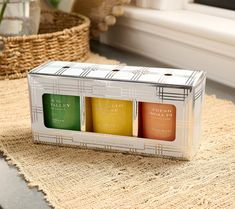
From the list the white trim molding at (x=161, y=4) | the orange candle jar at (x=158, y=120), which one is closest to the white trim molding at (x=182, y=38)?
the white trim molding at (x=161, y=4)

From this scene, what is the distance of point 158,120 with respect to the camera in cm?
64

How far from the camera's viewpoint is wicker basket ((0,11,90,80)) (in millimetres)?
1023

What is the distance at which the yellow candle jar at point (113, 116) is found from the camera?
0.65m

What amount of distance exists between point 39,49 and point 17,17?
0.09 metres

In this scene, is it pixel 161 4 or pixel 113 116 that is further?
pixel 161 4

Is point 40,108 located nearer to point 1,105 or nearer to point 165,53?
point 1,105

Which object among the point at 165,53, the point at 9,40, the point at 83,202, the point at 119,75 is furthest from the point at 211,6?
the point at 83,202

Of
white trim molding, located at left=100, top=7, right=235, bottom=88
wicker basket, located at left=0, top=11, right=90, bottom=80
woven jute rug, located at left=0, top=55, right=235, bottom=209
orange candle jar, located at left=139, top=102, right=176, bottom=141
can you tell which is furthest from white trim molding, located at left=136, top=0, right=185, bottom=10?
orange candle jar, located at left=139, top=102, right=176, bottom=141

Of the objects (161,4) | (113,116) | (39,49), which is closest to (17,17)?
(39,49)

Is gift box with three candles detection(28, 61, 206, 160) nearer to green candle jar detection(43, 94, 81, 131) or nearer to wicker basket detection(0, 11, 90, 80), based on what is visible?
green candle jar detection(43, 94, 81, 131)

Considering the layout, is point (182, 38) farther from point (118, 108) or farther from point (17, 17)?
point (118, 108)

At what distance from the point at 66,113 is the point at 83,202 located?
0.55 feet

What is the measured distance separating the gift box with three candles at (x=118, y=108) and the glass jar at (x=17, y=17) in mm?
413

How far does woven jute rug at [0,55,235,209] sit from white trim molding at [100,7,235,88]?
0.89 feet
